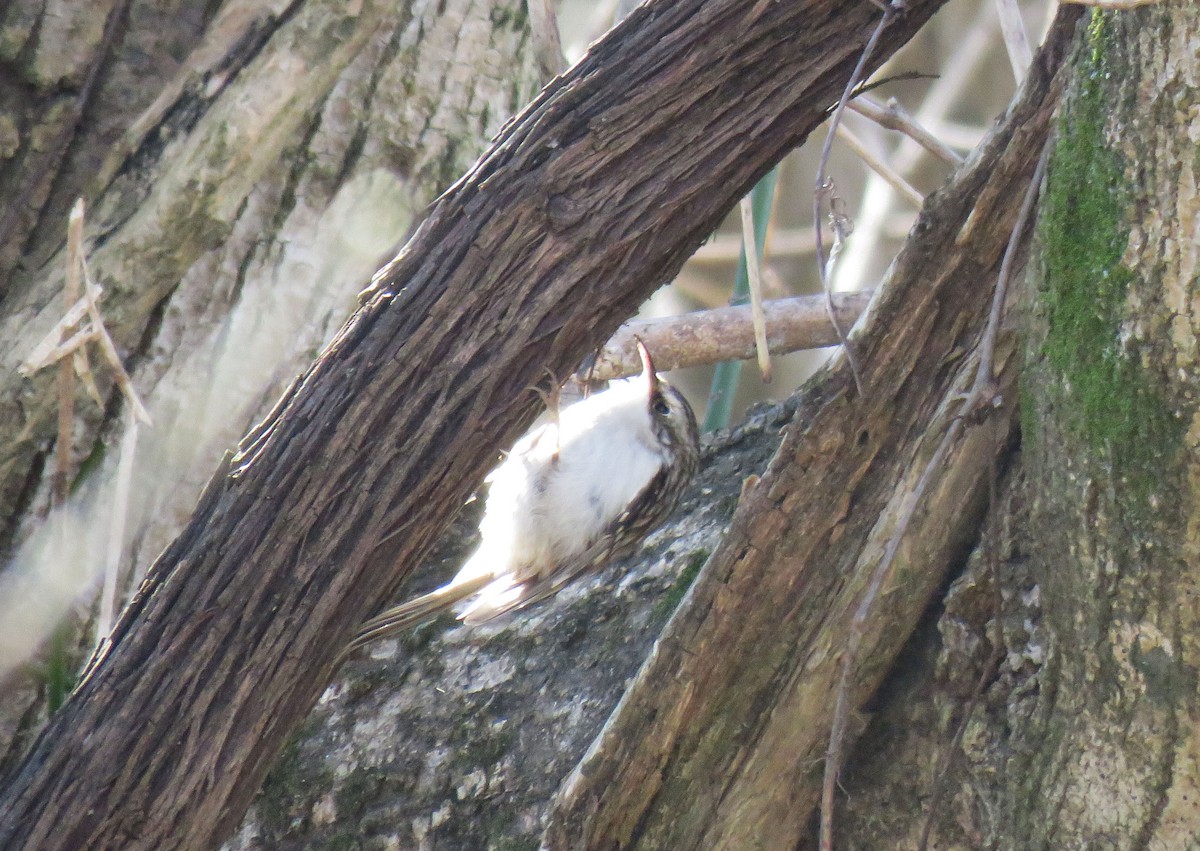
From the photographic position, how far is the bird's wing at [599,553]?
2473 millimetres

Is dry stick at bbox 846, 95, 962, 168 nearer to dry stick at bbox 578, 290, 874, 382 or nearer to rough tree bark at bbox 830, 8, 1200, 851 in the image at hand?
rough tree bark at bbox 830, 8, 1200, 851

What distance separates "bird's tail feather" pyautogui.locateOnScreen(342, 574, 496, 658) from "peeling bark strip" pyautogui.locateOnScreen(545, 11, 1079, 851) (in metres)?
0.53

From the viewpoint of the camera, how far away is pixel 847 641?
1767mm

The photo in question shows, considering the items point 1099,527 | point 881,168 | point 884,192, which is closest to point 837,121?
point 1099,527

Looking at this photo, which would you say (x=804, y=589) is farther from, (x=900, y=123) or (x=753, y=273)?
(x=900, y=123)

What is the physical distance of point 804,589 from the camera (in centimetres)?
185

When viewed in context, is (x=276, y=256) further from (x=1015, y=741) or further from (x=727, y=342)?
(x=1015, y=741)


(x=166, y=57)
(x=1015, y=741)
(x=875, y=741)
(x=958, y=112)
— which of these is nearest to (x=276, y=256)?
(x=166, y=57)

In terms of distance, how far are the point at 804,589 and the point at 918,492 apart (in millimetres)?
245

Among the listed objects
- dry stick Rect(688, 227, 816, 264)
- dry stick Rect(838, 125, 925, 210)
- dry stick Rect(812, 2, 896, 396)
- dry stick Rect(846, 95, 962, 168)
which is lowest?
dry stick Rect(688, 227, 816, 264)

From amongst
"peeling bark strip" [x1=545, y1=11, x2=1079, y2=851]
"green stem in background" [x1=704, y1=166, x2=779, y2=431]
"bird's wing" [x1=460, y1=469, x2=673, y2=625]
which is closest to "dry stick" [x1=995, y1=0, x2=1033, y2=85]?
"peeling bark strip" [x1=545, y1=11, x2=1079, y2=851]

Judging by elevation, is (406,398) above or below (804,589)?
above

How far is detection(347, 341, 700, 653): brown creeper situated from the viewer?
2.81 metres

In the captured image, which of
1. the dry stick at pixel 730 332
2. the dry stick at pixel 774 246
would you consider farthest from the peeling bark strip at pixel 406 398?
the dry stick at pixel 774 246
